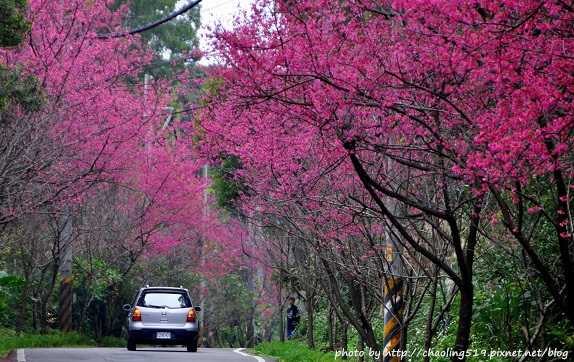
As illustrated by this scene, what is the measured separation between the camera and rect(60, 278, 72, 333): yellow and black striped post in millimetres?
28266

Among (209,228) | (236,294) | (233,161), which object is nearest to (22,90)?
(233,161)

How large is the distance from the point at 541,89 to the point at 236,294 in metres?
38.5

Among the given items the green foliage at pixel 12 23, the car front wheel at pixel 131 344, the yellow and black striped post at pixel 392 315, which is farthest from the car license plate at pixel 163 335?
the yellow and black striped post at pixel 392 315

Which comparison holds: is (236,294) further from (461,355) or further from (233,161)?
(461,355)

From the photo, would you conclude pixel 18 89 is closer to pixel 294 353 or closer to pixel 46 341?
pixel 294 353

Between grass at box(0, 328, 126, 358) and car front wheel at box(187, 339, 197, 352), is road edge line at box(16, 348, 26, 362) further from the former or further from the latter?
car front wheel at box(187, 339, 197, 352)

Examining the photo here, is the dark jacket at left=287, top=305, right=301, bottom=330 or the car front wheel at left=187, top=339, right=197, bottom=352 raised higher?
the dark jacket at left=287, top=305, right=301, bottom=330

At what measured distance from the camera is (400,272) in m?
12.7

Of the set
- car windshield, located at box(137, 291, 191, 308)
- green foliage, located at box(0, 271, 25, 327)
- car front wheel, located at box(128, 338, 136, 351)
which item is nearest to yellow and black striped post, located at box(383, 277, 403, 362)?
car windshield, located at box(137, 291, 191, 308)

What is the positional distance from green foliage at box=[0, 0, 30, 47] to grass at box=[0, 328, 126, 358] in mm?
6172

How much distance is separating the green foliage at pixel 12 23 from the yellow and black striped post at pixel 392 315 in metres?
8.00

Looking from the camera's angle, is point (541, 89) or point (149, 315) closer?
point (541, 89)

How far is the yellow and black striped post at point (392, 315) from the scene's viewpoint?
1237cm

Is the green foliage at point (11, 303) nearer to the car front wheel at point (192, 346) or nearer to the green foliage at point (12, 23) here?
the car front wheel at point (192, 346)
